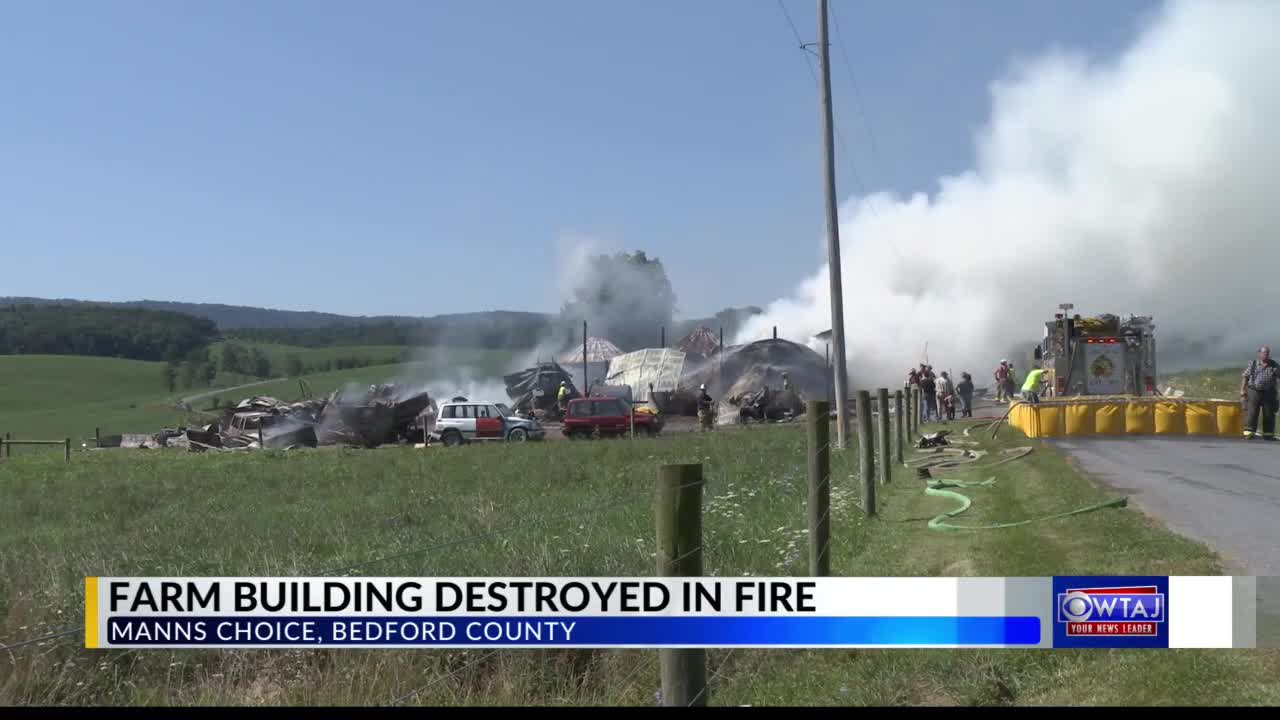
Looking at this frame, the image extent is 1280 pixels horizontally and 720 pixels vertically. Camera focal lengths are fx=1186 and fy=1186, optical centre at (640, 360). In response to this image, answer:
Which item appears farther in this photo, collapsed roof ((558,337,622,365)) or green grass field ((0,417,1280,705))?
collapsed roof ((558,337,622,365))

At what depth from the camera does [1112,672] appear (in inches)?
232

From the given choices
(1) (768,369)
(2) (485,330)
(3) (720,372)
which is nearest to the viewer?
(1) (768,369)

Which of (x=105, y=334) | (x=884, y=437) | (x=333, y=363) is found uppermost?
(x=105, y=334)

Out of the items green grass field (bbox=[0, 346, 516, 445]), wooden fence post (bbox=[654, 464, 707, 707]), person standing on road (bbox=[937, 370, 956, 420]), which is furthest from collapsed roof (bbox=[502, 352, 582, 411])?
wooden fence post (bbox=[654, 464, 707, 707])

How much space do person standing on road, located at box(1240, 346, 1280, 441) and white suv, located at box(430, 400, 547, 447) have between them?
75.5 ft

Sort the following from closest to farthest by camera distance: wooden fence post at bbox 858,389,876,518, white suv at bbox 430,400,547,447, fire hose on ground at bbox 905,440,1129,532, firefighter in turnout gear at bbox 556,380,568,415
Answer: fire hose on ground at bbox 905,440,1129,532, wooden fence post at bbox 858,389,876,518, white suv at bbox 430,400,547,447, firefighter in turnout gear at bbox 556,380,568,415

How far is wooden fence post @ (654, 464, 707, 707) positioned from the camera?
482 cm

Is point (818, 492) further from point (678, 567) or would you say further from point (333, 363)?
point (333, 363)

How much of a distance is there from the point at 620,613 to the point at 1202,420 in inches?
790

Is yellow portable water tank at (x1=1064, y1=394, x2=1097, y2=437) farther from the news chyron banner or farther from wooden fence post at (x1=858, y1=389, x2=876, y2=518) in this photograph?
the news chyron banner

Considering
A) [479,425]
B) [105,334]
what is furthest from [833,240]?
[105,334]

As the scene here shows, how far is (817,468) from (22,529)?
13.7 meters

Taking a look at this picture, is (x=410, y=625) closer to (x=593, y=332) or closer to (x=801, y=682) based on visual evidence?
(x=801, y=682)

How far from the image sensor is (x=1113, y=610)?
20.0 ft
